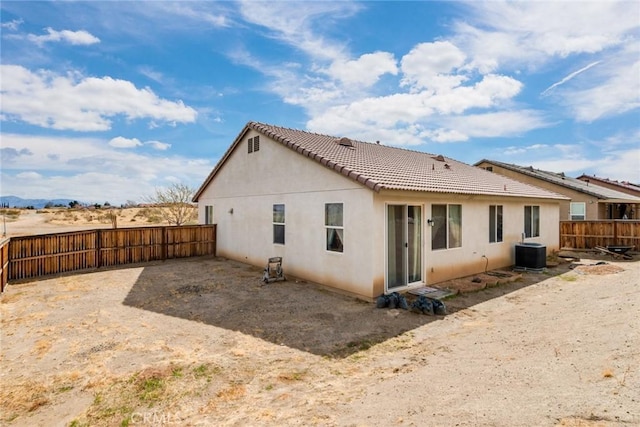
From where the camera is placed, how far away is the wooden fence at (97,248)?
10.4 meters

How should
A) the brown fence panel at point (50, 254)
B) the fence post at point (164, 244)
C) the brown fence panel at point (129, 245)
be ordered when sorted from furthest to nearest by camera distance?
the fence post at point (164, 244), the brown fence panel at point (129, 245), the brown fence panel at point (50, 254)

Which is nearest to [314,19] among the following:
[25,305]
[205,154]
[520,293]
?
[520,293]

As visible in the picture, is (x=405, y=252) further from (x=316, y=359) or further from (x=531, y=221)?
(x=531, y=221)

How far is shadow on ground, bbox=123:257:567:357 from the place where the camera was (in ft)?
19.2

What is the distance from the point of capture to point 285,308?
7.50 metres

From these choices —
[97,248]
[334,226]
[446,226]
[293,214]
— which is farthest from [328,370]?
[97,248]

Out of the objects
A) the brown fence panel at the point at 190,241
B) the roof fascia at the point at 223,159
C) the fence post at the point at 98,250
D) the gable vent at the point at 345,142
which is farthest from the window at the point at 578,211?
the fence post at the point at 98,250

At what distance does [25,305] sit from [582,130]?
28.8m

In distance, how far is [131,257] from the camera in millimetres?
13500

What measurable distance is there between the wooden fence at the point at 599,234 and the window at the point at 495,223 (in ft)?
30.0

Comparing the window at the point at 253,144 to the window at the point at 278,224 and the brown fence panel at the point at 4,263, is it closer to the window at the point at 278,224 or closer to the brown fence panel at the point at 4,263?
the window at the point at 278,224

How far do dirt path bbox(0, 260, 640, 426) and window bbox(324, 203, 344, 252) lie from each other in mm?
1893

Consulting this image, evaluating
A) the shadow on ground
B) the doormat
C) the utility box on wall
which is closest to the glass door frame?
the doormat

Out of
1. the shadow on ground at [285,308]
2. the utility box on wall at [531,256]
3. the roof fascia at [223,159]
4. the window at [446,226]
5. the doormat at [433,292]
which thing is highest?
the roof fascia at [223,159]
